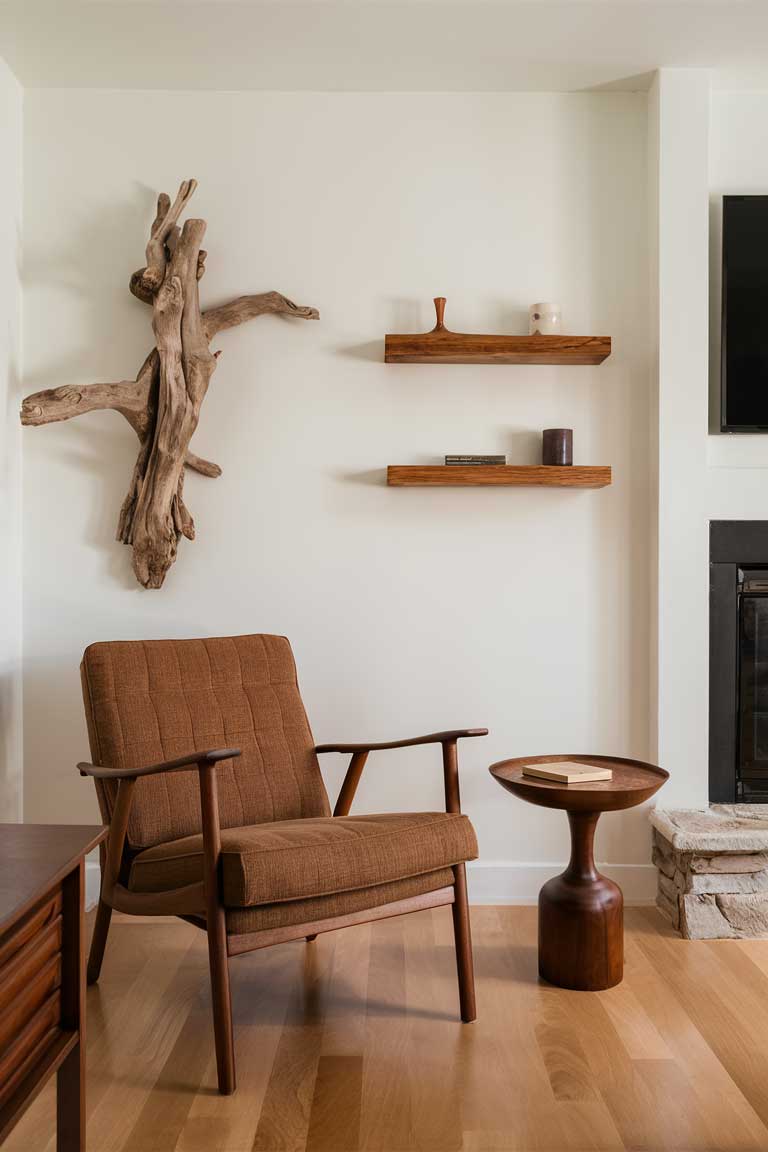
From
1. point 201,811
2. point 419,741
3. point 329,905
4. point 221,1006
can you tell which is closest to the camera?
point 221,1006

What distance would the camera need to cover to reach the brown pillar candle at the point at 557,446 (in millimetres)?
3090

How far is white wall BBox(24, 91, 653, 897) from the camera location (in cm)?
318

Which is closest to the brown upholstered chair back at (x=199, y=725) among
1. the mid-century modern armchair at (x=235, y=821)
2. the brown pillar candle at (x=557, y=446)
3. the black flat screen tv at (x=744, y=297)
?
the mid-century modern armchair at (x=235, y=821)

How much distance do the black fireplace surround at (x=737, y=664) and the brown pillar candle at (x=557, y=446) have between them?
0.52m

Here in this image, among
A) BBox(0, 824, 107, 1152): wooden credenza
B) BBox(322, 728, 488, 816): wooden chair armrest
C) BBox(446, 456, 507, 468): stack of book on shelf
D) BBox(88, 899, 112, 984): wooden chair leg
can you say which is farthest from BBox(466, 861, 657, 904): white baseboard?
BBox(0, 824, 107, 1152): wooden credenza

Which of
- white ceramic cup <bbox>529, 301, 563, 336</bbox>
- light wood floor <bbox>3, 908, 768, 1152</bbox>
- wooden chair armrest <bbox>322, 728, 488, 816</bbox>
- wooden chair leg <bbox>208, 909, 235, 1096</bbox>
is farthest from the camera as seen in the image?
white ceramic cup <bbox>529, 301, 563, 336</bbox>

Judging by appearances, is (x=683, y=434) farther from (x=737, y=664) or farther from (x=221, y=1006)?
(x=221, y=1006)

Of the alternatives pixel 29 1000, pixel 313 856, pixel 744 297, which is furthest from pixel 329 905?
pixel 744 297

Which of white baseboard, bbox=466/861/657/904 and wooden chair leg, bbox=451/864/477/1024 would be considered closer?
wooden chair leg, bbox=451/864/477/1024

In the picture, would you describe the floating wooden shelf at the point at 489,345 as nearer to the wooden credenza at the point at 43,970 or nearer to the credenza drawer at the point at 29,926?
the wooden credenza at the point at 43,970

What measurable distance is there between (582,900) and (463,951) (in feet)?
1.33

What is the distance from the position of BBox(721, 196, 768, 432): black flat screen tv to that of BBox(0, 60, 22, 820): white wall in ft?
7.38

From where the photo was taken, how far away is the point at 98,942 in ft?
8.30

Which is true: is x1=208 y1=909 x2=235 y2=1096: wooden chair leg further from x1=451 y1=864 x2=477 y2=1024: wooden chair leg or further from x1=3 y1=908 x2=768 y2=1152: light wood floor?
x1=451 y1=864 x2=477 y2=1024: wooden chair leg
